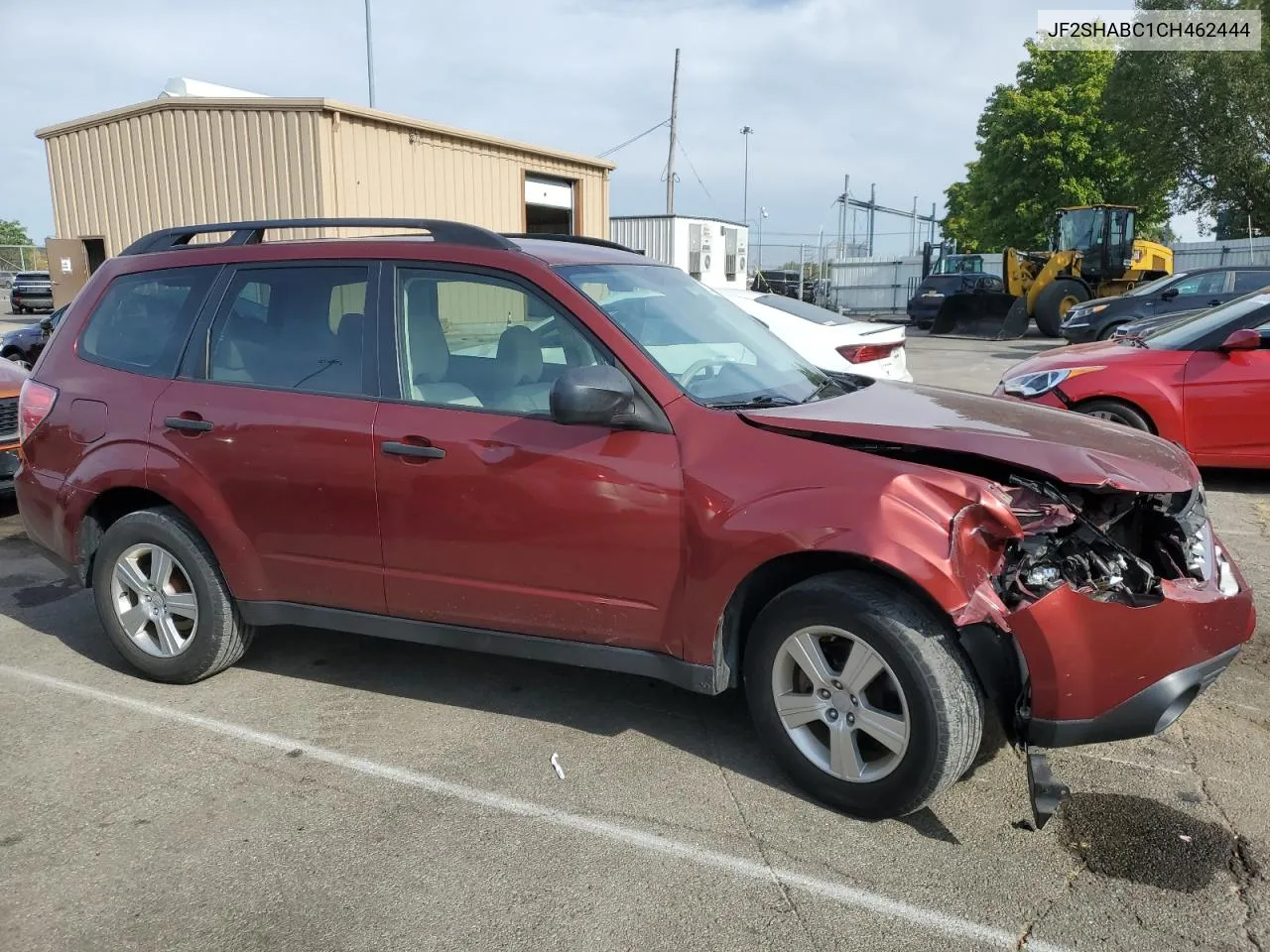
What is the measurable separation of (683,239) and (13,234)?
65347mm

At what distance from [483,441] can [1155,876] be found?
2483mm

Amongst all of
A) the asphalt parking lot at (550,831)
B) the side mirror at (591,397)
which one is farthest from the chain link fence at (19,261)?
the side mirror at (591,397)

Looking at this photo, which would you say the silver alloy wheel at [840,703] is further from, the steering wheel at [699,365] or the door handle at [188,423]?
the door handle at [188,423]

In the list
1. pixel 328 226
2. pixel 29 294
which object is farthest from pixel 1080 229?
pixel 29 294

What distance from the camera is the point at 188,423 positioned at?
161 inches

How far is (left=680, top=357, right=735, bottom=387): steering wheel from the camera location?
3487 mm

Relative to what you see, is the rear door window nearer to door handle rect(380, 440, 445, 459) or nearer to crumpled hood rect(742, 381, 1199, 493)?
crumpled hood rect(742, 381, 1199, 493)

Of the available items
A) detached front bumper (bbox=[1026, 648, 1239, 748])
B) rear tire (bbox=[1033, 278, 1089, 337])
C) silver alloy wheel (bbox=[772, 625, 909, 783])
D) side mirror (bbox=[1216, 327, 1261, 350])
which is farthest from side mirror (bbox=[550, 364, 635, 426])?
rear tire (bbox=[1033, 278, 1089, 337])

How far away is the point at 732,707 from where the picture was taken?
404cm

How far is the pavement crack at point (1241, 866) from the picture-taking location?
8.55ft

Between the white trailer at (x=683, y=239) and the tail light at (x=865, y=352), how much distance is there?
729 inches

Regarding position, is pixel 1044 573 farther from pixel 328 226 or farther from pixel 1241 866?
pixel 328 226

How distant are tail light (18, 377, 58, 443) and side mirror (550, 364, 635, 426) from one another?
2671 millimetres

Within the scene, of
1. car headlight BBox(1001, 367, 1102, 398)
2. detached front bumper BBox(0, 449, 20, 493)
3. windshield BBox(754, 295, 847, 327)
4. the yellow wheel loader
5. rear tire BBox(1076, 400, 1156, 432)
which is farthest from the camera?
the yellow wheel loader
